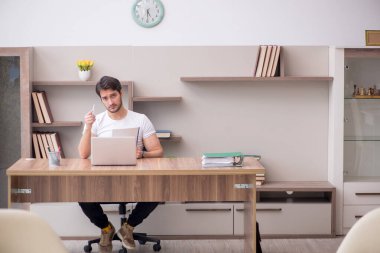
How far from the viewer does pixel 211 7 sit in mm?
6289

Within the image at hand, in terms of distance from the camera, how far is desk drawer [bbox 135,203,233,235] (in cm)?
574

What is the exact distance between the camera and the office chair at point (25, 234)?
2748 millimetres

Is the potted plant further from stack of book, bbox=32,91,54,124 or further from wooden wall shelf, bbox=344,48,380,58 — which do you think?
wooden wall shelf, bbox=344,48,380,58

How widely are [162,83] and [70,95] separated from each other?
822mm

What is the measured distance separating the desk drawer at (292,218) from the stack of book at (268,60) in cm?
114

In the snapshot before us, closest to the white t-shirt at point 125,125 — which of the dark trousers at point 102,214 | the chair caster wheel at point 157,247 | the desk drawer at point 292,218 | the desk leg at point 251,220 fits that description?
the dark trousers at point 102,214

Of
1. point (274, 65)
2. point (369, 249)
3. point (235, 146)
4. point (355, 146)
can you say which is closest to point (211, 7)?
point (274, 65)

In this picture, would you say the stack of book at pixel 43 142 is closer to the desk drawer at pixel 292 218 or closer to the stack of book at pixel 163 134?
the stack of book at pixel 163 134

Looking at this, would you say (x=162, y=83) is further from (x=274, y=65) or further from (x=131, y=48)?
(x=274, y=65)

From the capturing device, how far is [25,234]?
2764 mm

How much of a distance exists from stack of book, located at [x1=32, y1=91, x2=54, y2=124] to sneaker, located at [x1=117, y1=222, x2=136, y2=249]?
1283 mm

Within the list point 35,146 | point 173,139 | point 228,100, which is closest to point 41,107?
point 35,146

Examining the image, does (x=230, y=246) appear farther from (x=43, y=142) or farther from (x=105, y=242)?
(x=43, y=142)

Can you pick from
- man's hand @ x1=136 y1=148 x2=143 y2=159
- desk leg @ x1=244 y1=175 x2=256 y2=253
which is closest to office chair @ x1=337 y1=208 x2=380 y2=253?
desk leg @ x1=244 y1=175 x2=256 y2=253
